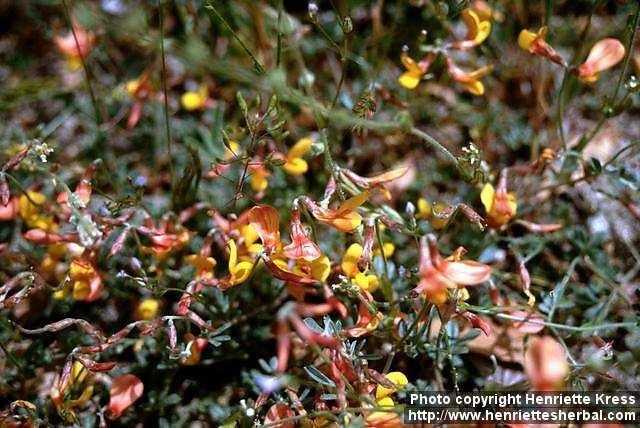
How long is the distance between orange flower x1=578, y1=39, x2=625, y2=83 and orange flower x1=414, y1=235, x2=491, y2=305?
87cm

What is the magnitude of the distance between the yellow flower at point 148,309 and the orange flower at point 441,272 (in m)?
0.96

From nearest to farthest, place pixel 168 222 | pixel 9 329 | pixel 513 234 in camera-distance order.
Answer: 1. pixel 9 329
2. pixel 168 222
3. pixel 513 234

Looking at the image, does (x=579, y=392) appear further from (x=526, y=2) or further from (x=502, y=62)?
(x=526, y=2)

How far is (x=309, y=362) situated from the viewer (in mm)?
2092

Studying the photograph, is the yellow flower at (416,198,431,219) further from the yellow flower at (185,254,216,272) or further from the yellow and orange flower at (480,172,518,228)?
the yellow flower at (185,254,216,272)

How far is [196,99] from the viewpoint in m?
2.77

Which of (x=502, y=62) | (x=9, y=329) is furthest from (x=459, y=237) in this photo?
(x=9, y=329)

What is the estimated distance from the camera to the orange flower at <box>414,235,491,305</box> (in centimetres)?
Result: 154

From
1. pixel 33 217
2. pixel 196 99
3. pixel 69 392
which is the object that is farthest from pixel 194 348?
pixel 196 99

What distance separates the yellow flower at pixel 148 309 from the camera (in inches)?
85.9

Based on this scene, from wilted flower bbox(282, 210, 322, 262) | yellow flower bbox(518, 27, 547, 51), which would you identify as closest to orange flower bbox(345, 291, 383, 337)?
wilted flower bbox(282, 210, 322, 262)

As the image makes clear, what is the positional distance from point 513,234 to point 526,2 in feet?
3.32

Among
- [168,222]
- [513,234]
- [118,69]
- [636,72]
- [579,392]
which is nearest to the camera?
[579,392]

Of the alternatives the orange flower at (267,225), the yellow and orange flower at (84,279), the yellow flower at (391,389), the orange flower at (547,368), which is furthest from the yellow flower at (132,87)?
the orange flower at (547,368)
